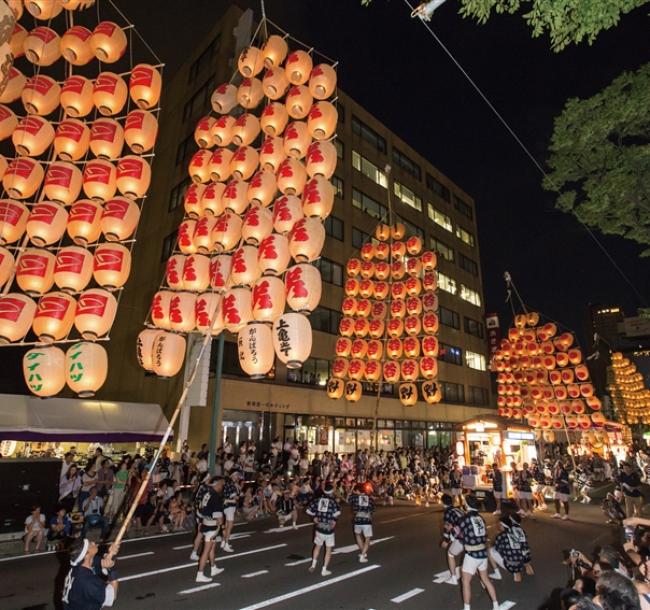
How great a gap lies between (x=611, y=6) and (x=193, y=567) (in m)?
12.2

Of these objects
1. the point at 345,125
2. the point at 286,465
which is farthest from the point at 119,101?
the point at 345,125

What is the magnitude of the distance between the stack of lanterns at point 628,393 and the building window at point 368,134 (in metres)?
39.8

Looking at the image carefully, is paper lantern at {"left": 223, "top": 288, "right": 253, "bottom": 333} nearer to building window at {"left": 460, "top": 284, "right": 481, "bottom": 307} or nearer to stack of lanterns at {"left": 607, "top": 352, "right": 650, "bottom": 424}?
building window at {"left": 460, "top": 284, "right": 481, "bottom": 307}

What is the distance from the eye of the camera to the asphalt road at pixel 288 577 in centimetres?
718

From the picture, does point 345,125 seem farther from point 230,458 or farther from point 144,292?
point 230,458

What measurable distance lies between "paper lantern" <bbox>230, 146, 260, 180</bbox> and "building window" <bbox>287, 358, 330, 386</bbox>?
13207 millimetres

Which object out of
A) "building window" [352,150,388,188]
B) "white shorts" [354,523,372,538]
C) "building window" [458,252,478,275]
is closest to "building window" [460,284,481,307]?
"building window" [458,252,478,275]

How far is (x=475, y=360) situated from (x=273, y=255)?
34.8 metres

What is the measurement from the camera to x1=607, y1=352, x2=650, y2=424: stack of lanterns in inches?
2058

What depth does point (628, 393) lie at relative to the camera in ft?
175

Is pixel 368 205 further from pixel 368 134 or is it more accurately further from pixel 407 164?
pixel 407 164

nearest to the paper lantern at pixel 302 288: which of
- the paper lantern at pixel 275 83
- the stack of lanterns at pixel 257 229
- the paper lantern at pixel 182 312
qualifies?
the stack of lanterns at pixel 257 229

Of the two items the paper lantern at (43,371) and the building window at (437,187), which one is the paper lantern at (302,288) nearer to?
the paper lantern at (43,371)

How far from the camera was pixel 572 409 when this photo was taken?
2756 centimetres
